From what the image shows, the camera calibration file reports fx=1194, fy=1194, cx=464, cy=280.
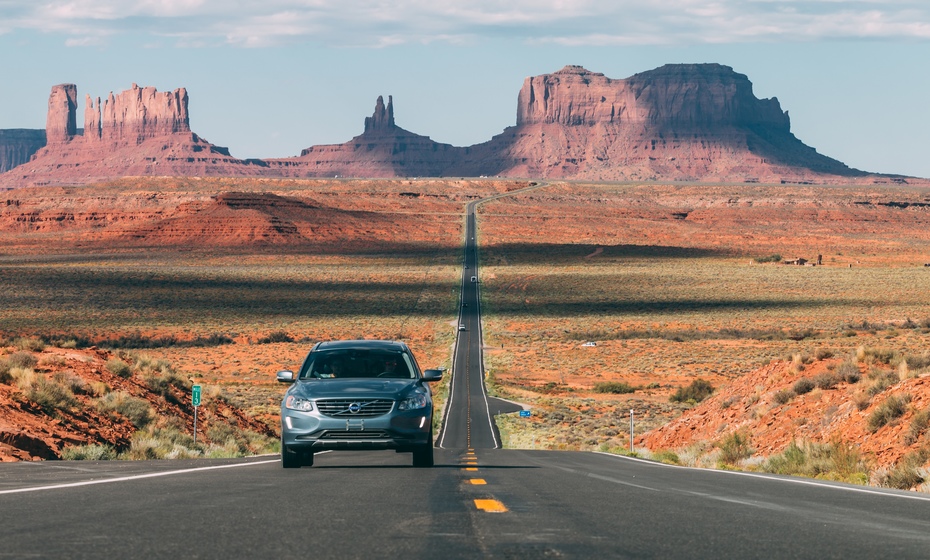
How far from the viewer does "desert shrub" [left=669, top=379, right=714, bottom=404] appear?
50062mm

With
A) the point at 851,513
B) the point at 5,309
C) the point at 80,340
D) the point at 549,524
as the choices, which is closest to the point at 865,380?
the point at 851,513

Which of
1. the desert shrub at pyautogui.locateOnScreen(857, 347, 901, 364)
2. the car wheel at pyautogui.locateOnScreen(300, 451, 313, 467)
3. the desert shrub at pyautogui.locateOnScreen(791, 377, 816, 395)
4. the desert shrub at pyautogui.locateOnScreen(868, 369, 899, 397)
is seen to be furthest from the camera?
the desert shrub at pyautogui.locateOnScreen(857, 347, 901, 364)

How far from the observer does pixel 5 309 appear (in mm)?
81750

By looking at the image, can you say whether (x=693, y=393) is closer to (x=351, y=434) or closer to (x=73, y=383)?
(x=73, y=383)

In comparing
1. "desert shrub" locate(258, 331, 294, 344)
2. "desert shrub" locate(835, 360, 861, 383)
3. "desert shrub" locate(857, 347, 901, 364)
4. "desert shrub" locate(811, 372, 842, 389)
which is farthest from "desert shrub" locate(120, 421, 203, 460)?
"desert shrub" locate(258, 331, 294, 344)

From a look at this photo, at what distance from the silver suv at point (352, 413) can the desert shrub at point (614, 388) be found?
1593 inches

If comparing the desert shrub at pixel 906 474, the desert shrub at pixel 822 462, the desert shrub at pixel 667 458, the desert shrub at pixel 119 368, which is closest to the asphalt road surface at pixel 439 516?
the desert shrub at pixel 906 474

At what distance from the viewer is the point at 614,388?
55.6 m

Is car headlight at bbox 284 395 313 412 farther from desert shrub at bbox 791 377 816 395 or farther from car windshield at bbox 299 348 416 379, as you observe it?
desert shrub at bbox 791 377 816 395

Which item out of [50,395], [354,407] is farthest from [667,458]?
[50,395]

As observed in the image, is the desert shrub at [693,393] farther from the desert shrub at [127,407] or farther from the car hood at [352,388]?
the car hood at [352,388]

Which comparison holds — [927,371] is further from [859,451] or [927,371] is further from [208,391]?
[208,391]

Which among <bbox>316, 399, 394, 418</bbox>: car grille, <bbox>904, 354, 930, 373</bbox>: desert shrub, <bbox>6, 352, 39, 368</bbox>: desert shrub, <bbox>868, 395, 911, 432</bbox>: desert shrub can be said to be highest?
<bbox>316, 399, 394, 418</bbox>: car grille

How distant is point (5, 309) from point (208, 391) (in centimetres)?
5795
